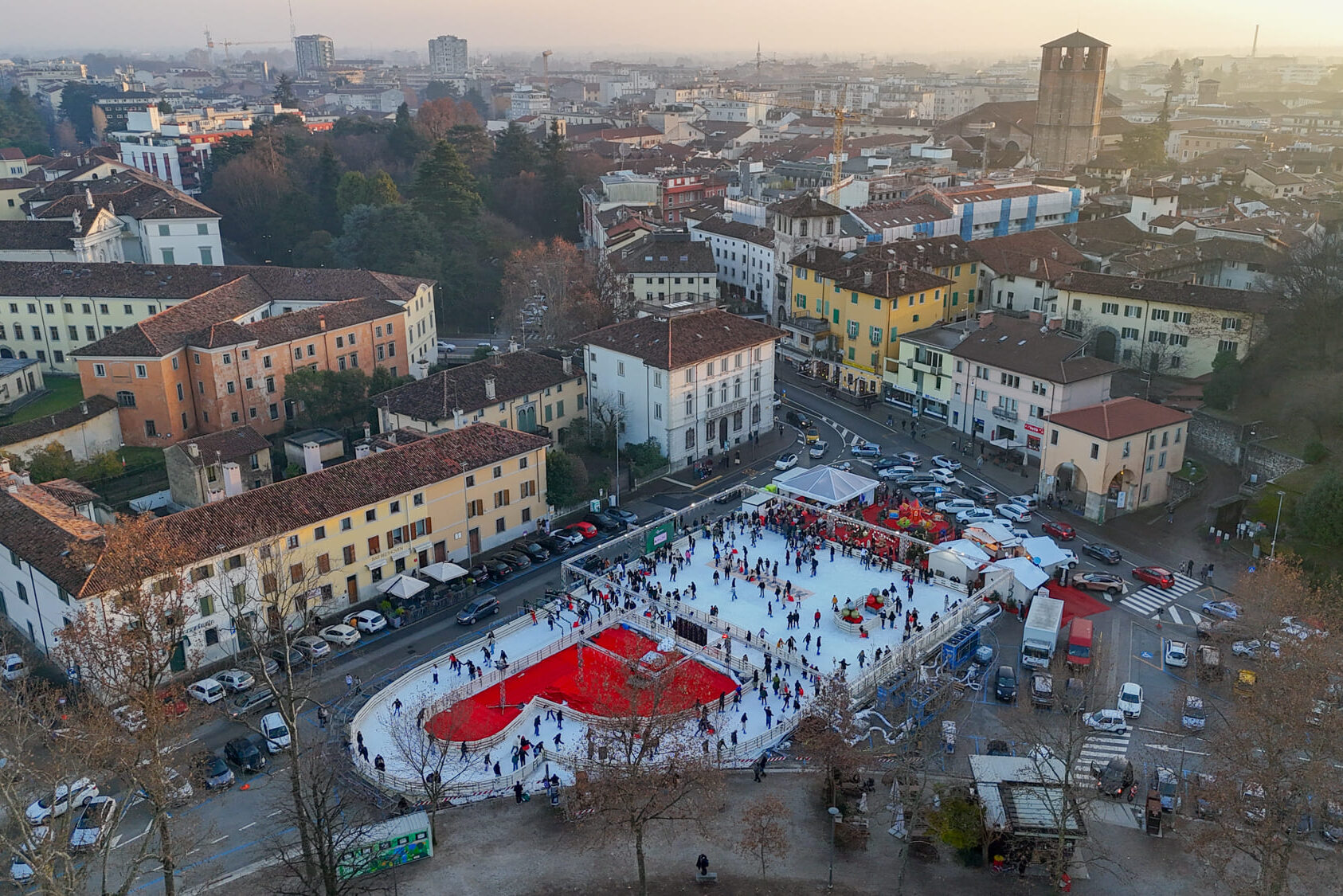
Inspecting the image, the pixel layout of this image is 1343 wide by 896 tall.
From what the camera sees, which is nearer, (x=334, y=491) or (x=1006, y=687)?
(x=1006, y=687)

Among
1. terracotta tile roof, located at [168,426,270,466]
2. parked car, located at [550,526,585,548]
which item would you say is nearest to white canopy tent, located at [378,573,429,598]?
parked car, located at [550,526,585,548]

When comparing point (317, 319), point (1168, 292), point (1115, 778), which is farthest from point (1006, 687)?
point (317, 319)

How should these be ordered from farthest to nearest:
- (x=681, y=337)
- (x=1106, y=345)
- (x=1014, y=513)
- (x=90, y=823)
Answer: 1. (x=1106, y=345)
2. (x=681, y=337)
3. (x=1014, y=513)
4. (x=90, y=823)

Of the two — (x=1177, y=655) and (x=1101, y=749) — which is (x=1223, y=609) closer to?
(x=1177, y=655)

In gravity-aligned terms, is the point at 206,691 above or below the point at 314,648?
below

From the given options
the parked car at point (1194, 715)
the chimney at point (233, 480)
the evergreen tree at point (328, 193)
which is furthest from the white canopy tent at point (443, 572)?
the evergreen tree at point (328, 193)

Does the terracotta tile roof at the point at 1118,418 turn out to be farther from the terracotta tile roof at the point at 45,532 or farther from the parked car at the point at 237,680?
the terracotta tile roof at the point at 45,532

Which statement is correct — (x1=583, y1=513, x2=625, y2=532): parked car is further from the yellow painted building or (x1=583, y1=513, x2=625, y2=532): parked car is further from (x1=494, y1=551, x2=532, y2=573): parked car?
the yellow painted building
